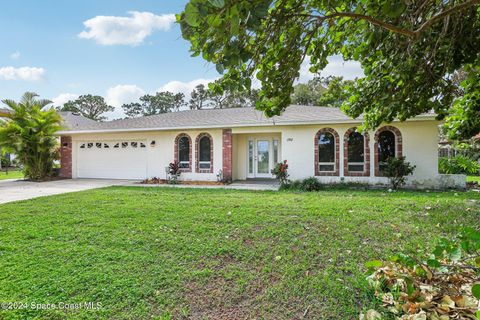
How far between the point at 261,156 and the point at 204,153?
3.07m

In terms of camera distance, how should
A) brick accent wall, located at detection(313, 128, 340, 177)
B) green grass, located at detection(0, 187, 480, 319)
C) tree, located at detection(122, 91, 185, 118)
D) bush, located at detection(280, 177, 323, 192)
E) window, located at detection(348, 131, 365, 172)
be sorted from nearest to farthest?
green grass, located at detection(0, 187, 480, 319)
bush, located at detection(280, 177, 323, 192)
window, located at detection(348, 131, 365, 172)
brick accent wall, located at detection(313, 128, 340, 177)
tree, located at detection(122, 91, 185, 118)

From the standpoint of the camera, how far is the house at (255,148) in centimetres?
1092

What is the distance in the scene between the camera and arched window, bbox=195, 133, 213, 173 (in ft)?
44.9

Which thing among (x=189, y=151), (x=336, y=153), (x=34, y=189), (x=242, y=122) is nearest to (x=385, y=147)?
(x=336, y=153)

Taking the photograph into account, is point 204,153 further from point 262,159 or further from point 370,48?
point 370,48

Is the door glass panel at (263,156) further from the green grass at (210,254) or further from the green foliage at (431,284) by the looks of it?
the green foliage at (431,284)

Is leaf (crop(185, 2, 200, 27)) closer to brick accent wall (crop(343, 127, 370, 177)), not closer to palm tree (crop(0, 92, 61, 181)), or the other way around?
brick accent wall (crop(343, 127, 370, 177))

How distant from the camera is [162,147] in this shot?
14.5 m

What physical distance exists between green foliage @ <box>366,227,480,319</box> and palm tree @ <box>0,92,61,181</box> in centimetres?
1672

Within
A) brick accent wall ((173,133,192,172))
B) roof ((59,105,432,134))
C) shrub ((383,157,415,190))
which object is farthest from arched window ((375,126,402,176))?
brick accent wall ((173,133,192,172))

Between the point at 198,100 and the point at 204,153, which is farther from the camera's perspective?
the point at 198,100

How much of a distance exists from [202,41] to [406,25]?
3.94m

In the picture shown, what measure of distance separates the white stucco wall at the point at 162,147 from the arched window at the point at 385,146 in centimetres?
724

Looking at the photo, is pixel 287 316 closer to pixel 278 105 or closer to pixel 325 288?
pixel 325 288
